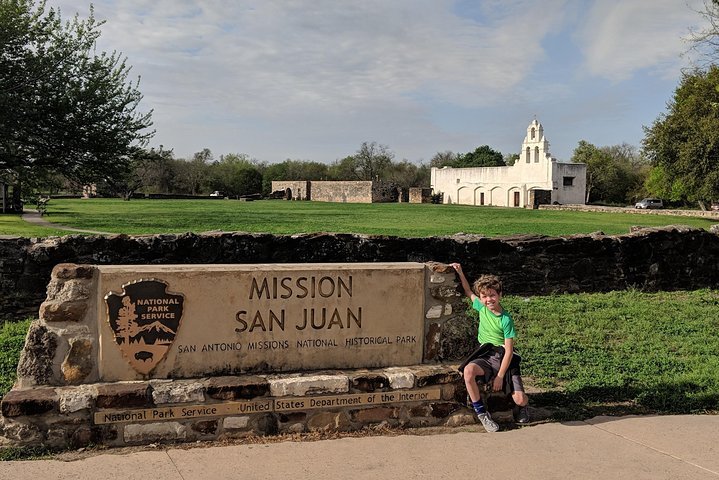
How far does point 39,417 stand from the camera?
171 inches

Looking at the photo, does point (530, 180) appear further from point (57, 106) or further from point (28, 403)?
point (28, 403)

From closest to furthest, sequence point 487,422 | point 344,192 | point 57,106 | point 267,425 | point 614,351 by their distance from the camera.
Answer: point 267,425 < point 487,422 < point 614,351 < point 57,106 < point 344,192

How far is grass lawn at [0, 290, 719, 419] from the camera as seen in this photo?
230 inches

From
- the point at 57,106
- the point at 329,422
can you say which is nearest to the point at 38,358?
the point at 329,422

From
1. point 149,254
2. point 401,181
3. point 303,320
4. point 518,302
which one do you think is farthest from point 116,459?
point 401,181

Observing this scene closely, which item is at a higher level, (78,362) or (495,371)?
(78,362)

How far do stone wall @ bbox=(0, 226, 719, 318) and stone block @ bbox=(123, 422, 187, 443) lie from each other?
512cm

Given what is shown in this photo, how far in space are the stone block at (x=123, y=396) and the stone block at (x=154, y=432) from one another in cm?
15

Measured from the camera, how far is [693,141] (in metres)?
35.6

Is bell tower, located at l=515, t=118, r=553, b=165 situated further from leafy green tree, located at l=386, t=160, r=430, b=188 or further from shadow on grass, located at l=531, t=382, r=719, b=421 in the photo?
shadow on grass, located at l=531, t=382, r=719, b=421

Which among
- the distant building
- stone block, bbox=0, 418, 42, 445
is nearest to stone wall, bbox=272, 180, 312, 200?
the distant building

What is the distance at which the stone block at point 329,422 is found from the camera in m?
4.83

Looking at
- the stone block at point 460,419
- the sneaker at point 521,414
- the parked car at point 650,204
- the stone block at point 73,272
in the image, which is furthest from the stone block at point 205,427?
the parked car at point 650,204

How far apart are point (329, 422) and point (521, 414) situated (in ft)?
5.03
